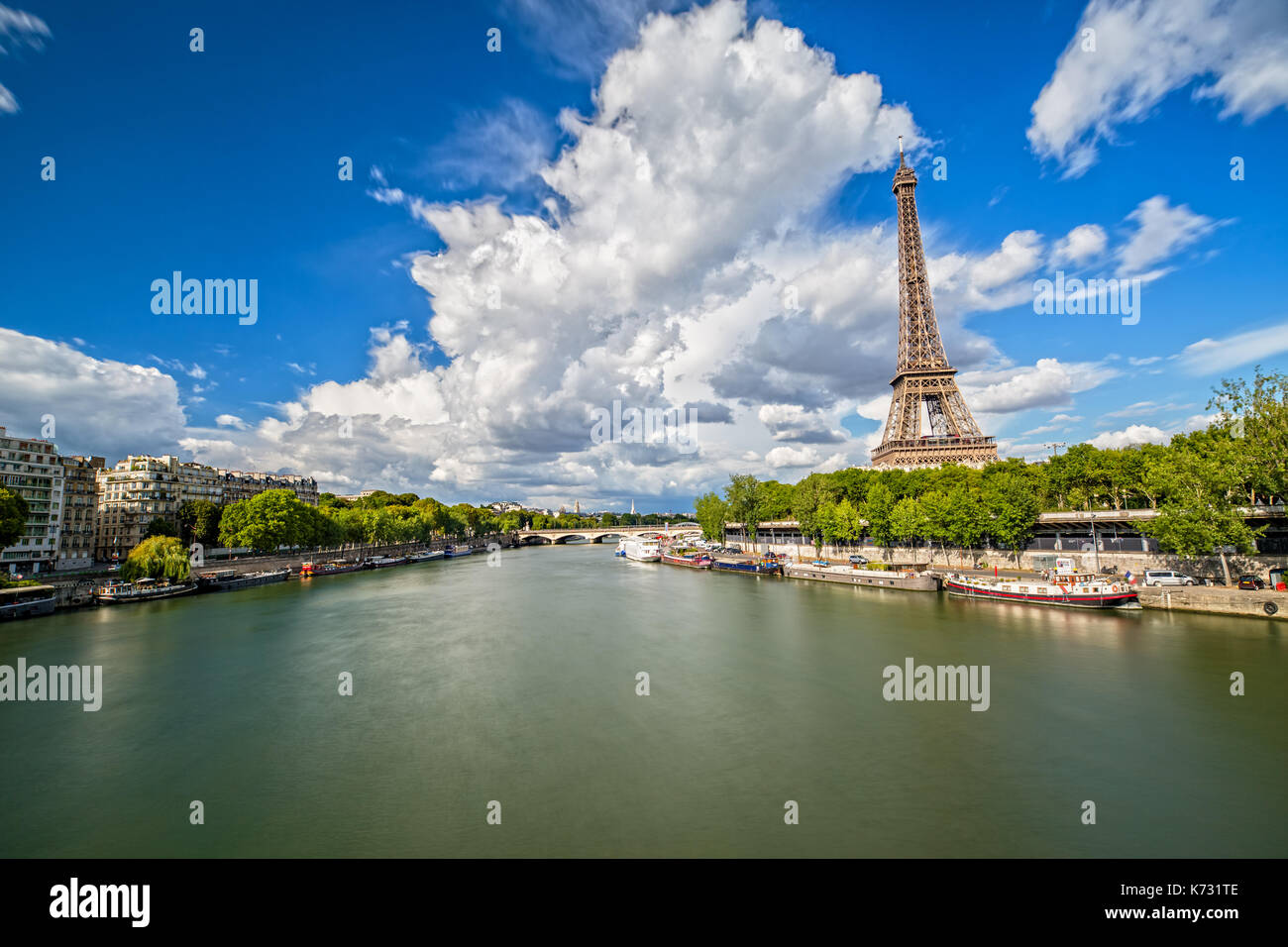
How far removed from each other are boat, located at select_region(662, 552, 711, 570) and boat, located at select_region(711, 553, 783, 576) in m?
1.08

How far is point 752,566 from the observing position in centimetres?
5562

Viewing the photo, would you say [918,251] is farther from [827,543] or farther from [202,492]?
[202,492]

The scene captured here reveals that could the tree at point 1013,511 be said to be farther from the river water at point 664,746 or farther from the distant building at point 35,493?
the distant building at point 35,493

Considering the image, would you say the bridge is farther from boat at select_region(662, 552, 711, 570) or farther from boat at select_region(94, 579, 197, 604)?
boat at select_region(94, 579, 197, 604)

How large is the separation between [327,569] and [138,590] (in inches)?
806

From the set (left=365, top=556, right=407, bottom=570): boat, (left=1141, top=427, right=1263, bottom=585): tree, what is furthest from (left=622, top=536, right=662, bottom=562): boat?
(left=1141, top=427, right=1263, bottom=585): tree

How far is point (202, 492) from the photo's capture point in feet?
256

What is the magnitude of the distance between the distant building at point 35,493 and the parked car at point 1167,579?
8176 cm

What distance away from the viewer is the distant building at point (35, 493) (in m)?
47.7

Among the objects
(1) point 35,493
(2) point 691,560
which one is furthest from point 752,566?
(1) point 35,493

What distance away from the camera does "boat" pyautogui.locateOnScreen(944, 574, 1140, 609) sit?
2736cm

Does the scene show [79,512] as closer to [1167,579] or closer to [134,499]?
[134,499]
